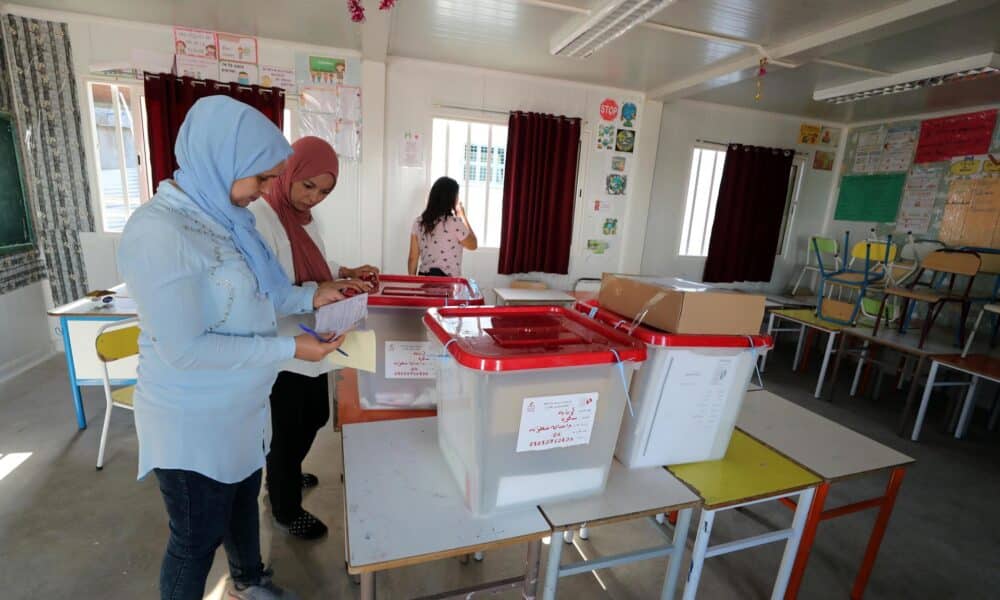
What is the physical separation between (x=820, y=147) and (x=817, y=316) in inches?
102

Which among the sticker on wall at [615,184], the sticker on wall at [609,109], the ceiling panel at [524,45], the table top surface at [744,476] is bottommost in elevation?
the table top surface at [744,476]

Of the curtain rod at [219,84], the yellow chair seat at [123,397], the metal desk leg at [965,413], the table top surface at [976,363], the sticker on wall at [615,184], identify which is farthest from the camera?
the sticker on wall at [615,184]

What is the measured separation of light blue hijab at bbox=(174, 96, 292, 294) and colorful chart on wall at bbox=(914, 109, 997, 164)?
19.5 feet

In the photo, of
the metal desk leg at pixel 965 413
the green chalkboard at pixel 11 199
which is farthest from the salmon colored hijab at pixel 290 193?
the metal desk leg at pixel 965 413

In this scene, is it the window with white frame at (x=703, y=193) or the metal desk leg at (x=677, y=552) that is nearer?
the metal desk leg at (x=677, y=552)

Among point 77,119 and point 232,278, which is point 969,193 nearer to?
point 232,278

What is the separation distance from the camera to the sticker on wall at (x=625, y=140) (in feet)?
14.7

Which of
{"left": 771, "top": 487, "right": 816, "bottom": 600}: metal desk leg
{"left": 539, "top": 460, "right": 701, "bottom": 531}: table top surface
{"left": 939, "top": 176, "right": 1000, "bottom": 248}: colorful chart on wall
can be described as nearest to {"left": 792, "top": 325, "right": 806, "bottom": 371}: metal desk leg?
{"left": 939, "top": 176, "right": 1000, "bottom": 248}: colorful chart on wall

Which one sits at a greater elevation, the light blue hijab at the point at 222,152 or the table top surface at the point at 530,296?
the light blue hijab at the point at 222,152

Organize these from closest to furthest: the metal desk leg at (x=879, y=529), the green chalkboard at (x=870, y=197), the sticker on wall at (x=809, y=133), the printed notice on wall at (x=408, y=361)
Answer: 1. the printed notice on wall at (x=408, y=361)
2. the metal desk leg at (x=879, y=529)
3. the green chalkboard at (x=870, y=197)
4. the sticker on wall at (x=809, y=133)

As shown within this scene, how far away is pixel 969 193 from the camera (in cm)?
420

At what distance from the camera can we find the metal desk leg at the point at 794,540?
1326 millimetres

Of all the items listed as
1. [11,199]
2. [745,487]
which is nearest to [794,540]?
[745,487]

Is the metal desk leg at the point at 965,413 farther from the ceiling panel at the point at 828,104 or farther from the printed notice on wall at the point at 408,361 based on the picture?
the printed notice on wall at the point at 408,361
